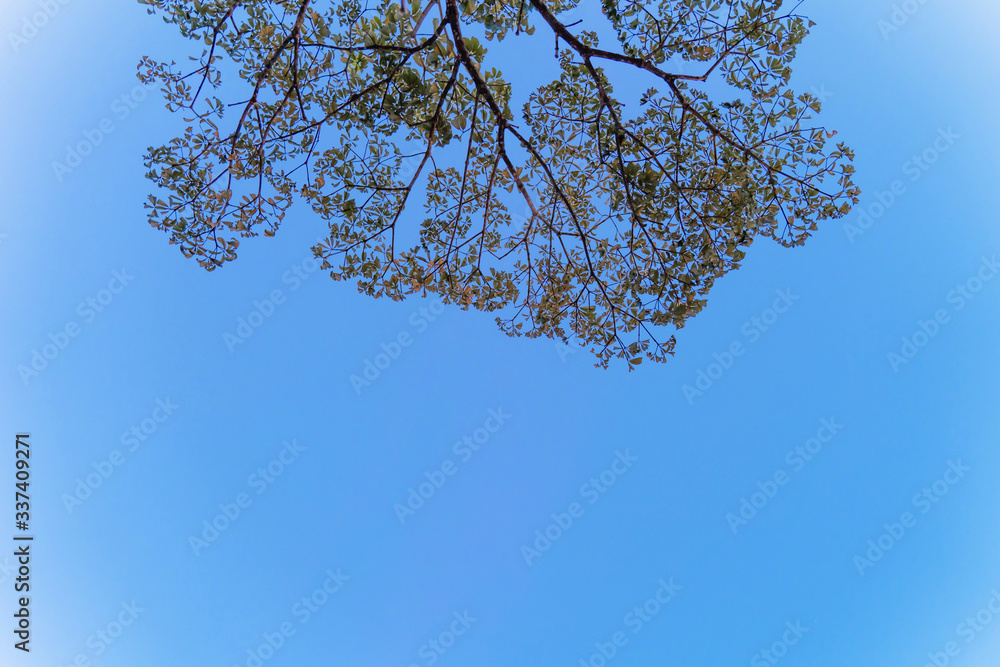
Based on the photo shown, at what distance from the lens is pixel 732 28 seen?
5.39 metres

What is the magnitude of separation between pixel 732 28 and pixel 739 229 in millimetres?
2094

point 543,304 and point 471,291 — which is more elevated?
point 543,304

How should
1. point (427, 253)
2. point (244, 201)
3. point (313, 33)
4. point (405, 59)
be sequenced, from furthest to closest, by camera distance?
1. point (427, 253)
2. point (244, 201)
3. point (313, 33)
4. point (405, 59)

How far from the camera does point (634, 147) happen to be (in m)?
5.86

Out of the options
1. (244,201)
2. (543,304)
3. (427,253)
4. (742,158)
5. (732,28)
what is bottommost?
(244,201)

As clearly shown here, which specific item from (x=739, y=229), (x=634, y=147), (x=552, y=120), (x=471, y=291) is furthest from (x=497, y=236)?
(x=739, y=229)

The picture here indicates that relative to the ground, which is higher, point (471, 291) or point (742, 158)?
point (742, 158)

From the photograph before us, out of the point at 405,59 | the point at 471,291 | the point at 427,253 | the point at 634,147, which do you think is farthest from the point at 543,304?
the point at 405,59

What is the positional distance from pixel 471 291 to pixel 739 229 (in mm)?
3125

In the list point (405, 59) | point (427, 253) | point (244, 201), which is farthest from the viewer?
point (427, 253)

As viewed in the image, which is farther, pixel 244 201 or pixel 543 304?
pixel 543 304

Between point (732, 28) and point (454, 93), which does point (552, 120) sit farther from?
point (732, 28)

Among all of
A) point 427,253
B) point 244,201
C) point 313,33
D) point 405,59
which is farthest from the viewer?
point 427,253

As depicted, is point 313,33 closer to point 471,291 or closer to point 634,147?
point 471,291
